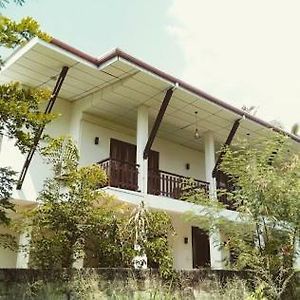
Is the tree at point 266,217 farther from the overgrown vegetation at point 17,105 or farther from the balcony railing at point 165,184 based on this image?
the overgrown vegetation at point 17,105

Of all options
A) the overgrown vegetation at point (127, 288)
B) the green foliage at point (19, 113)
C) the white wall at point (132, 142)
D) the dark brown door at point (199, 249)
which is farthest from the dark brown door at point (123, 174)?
the green foliage at point (19, 113)

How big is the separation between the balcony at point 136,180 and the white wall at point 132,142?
1.34 meters

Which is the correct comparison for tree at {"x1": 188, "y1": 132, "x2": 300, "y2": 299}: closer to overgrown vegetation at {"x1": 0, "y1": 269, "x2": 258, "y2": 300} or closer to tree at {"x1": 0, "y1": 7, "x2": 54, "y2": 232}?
overgrown vegetation at {"x1": 0, "y1": 269, "x2": 258, "y2": 300}

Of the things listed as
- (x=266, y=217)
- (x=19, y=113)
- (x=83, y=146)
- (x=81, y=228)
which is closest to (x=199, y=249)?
(x=83, y=146)

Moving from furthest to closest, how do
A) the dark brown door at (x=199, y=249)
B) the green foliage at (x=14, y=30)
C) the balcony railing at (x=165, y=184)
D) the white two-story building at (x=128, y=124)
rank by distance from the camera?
the dark brown door at (x=199, y=249) < the balcony railing at (x=165, y=184) < the white two-story building at (x=128, y=124) < the green foliage at (x=14, y=30)

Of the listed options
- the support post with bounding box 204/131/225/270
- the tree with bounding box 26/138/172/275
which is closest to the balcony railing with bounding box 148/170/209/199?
the support post with bounding box 204/131/225/270

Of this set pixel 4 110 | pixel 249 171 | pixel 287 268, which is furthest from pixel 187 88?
pixel 4 110

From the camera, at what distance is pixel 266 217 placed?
337 inches

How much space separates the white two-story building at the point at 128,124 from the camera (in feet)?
34.3

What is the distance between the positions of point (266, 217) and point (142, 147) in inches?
165

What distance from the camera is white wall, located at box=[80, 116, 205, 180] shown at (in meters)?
12.5

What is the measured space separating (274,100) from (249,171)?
15.8 m

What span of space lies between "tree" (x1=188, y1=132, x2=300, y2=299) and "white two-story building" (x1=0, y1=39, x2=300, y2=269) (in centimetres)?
83

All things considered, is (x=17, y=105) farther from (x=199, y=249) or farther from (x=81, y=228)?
(x=199, y=249)
